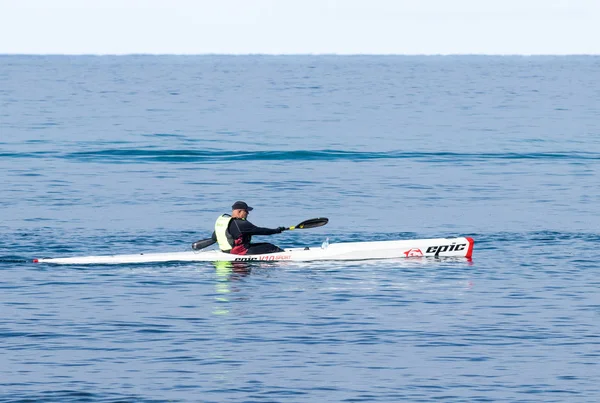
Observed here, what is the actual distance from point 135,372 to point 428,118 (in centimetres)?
7530

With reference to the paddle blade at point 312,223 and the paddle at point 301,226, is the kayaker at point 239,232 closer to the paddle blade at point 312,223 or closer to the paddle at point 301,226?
the paddle at point 301,226

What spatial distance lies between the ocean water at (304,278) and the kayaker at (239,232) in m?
0.67

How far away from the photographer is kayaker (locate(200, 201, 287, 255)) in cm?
2873

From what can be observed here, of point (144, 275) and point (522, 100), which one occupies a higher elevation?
point (522, 100)

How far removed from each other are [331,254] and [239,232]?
8.69 feet

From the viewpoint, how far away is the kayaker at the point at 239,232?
94.3 ft

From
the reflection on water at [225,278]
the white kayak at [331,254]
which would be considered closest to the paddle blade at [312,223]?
the white kayak at [331,254]

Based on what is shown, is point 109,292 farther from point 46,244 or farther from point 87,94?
point 87,94

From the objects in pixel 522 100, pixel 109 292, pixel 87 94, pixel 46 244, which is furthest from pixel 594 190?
pixel 87 94

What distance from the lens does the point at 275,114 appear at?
97.4 meters

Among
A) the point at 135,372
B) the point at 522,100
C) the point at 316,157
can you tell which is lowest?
the point at 135,372

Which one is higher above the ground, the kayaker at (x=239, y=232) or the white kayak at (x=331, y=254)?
the kayaker at (x=239, y=232)

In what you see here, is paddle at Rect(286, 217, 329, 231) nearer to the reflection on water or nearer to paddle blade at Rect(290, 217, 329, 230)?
paddle blade at Rect(290, 217, 329, 230)

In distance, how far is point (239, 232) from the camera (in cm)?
2900
